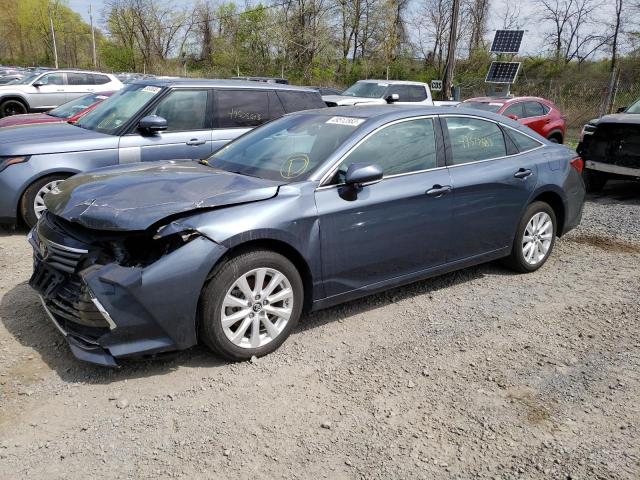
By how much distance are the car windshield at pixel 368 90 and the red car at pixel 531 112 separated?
8.34 ft

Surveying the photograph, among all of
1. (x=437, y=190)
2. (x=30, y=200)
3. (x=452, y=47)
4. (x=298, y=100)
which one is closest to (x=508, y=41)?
(x=452, y=47)

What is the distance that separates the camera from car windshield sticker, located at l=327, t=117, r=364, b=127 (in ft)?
14.1

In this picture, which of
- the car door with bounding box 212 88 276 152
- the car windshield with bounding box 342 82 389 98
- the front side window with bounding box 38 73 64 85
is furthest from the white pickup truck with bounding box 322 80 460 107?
the front side window with bounding box 38 73 64 85

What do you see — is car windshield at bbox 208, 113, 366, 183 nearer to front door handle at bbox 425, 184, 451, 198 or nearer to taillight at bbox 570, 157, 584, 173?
front door handle at bbox 425, 184, 451, 198

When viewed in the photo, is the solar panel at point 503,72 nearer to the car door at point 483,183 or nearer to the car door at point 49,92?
the car door at point 49,92

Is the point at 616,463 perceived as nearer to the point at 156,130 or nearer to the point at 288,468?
the point at 288,468

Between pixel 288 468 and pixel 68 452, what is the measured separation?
108 centimetres

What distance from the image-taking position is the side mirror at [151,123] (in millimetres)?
6422

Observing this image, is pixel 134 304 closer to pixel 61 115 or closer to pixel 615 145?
pixel 61 115

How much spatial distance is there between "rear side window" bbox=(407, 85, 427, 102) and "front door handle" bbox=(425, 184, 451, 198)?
11.5 m

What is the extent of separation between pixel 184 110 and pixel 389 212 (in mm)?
3801

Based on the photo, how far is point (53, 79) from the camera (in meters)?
17.1

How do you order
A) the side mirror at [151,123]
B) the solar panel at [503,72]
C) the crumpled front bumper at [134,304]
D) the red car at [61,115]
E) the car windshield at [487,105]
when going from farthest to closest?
1. the solar panel at [503,72]
2. the car windshield at [487,105]
3. the red car at [61,115]
4. the side mirror at [151,123]
5. the crumpled front bumper at [134,304]

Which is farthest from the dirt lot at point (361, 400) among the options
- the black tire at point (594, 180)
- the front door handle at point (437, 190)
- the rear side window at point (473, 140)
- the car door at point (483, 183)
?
the black tire at point (594, 180)
